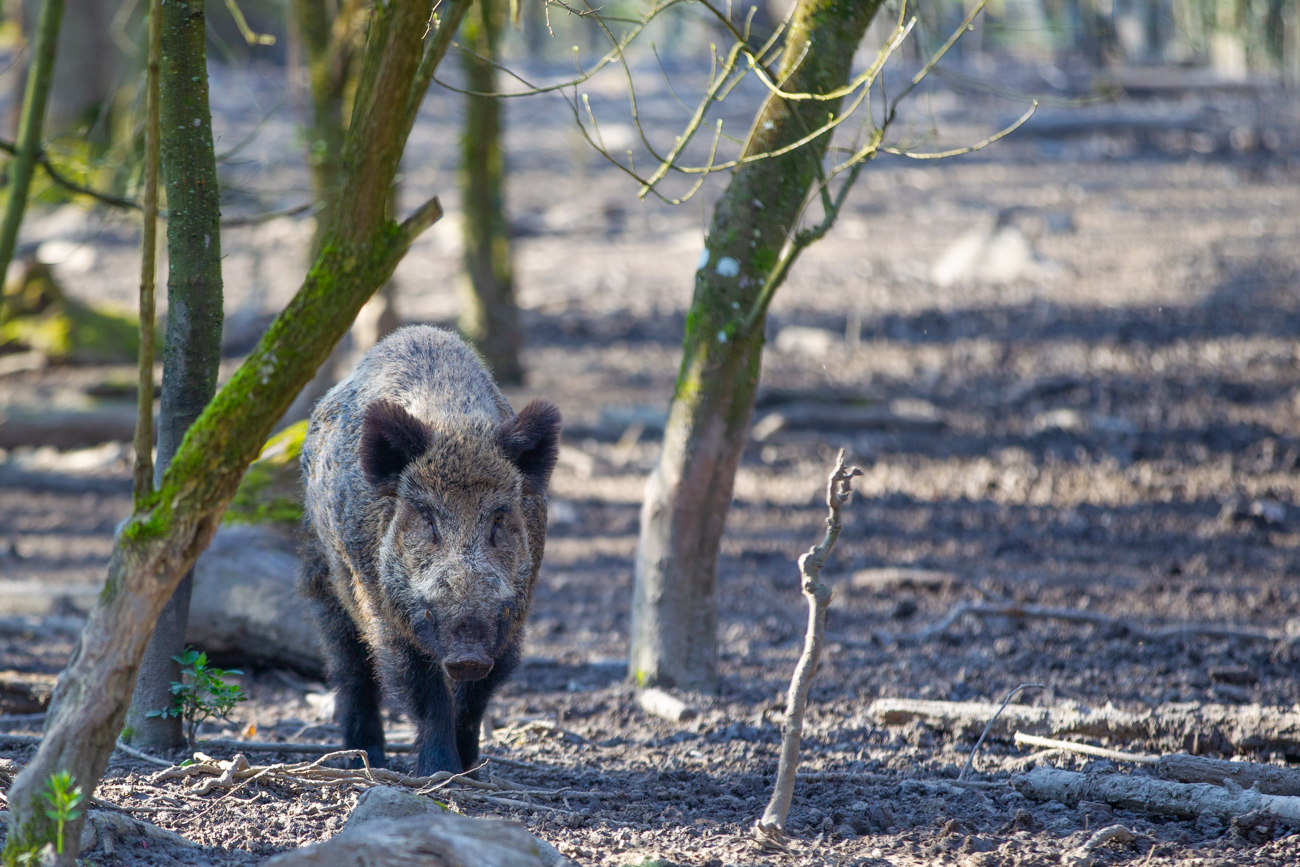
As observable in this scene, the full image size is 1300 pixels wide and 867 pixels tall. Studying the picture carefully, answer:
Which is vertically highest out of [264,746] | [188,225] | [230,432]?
[188,225]

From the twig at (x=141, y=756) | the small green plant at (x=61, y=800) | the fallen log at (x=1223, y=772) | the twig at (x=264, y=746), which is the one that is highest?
the small green plant at (x=61, y=800)

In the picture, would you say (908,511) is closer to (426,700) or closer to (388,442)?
(426,700)

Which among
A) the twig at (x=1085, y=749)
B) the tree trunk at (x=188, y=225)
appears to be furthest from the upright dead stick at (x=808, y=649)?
the tree trunk at (x=188, y=225)

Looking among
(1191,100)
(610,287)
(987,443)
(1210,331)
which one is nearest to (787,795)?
(987,443)

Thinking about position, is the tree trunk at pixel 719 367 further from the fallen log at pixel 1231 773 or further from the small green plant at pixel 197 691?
the fallen log at pixel 1231 773

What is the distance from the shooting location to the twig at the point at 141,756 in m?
3.86

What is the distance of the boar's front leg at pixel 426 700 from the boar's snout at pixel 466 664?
1.62ft

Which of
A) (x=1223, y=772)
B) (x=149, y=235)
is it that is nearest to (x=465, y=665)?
(x=149, y=235)

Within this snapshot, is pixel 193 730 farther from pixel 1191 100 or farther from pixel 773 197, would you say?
pixel 1191 100

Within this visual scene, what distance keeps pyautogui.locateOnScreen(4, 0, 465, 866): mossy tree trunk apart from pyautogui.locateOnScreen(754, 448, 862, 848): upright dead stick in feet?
4.41

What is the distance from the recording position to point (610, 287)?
16.2 meters

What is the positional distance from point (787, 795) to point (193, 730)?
2256 mm

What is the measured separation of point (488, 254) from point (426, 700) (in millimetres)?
8554

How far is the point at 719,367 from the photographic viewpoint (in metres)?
5.14
